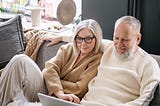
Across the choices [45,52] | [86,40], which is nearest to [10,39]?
[45,52]

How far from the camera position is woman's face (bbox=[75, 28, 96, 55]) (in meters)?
2.37

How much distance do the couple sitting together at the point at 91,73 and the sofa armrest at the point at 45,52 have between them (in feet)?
1.77

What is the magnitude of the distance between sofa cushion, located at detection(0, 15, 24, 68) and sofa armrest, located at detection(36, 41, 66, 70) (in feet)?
0.61

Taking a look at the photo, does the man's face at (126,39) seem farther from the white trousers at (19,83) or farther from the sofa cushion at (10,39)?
the sofa cushion at (10,39)

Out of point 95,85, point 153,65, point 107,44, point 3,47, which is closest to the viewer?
point 153,65

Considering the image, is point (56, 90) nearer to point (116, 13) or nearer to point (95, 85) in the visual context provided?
point (95, 85)

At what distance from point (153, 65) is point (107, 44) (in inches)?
17.8

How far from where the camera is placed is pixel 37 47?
3.15 meters

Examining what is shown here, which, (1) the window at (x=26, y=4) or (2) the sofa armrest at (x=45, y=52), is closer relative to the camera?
(2) the sofa armrest at (x=45, y=52)

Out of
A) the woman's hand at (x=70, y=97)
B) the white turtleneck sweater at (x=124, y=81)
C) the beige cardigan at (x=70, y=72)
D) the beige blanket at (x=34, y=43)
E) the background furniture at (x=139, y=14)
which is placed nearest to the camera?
the white turtleneck sweater at (x=124, y=81)

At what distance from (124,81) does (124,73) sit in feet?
0.18

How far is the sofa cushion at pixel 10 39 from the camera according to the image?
2.98 m

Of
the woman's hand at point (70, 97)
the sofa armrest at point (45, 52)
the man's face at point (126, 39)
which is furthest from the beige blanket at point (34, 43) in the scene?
the man's face at point (126, 39)

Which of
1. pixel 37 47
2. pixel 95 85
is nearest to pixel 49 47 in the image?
pixel 37 47
